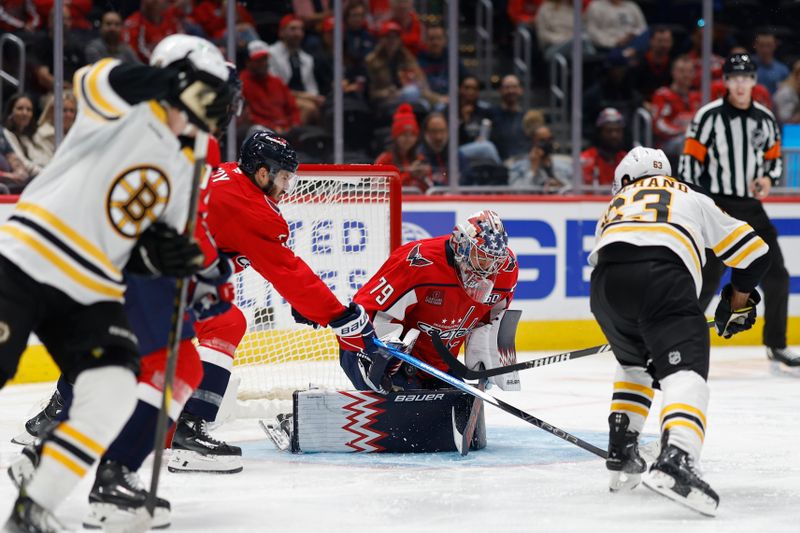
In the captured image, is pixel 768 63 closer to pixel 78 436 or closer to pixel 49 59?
pixel 49 59

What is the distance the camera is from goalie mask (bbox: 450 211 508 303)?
3.72 metres

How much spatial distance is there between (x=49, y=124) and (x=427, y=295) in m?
2.43

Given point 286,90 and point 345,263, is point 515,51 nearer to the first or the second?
point 286,90

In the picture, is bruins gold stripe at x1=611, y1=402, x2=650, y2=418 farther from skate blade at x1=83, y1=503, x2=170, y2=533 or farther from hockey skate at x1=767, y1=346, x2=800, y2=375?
hockey skate at x1=767, y1=346, x2=800, y2=375

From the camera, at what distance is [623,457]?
3.20m

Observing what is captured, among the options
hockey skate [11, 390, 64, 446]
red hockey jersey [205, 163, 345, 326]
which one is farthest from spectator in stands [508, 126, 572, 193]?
hockey skate [11, 390, 64, 446]

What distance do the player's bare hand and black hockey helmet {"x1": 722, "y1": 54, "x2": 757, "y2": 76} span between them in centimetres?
47

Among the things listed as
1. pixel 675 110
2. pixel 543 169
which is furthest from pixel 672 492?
pixel 675 110

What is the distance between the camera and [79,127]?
246 centimetres

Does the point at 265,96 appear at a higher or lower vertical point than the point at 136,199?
higher

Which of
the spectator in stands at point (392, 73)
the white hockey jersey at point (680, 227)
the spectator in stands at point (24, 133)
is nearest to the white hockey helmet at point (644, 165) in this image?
the white hockey jersey at point (680, 227)

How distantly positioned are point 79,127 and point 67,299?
1.08 feet

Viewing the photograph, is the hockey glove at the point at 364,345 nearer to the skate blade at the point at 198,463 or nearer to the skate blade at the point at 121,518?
the skate blade at the point at 198,463

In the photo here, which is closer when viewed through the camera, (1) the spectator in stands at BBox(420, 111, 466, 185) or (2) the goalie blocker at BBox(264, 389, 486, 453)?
(2) the goalie blocker at BBox(264, 389, 486, 453)
